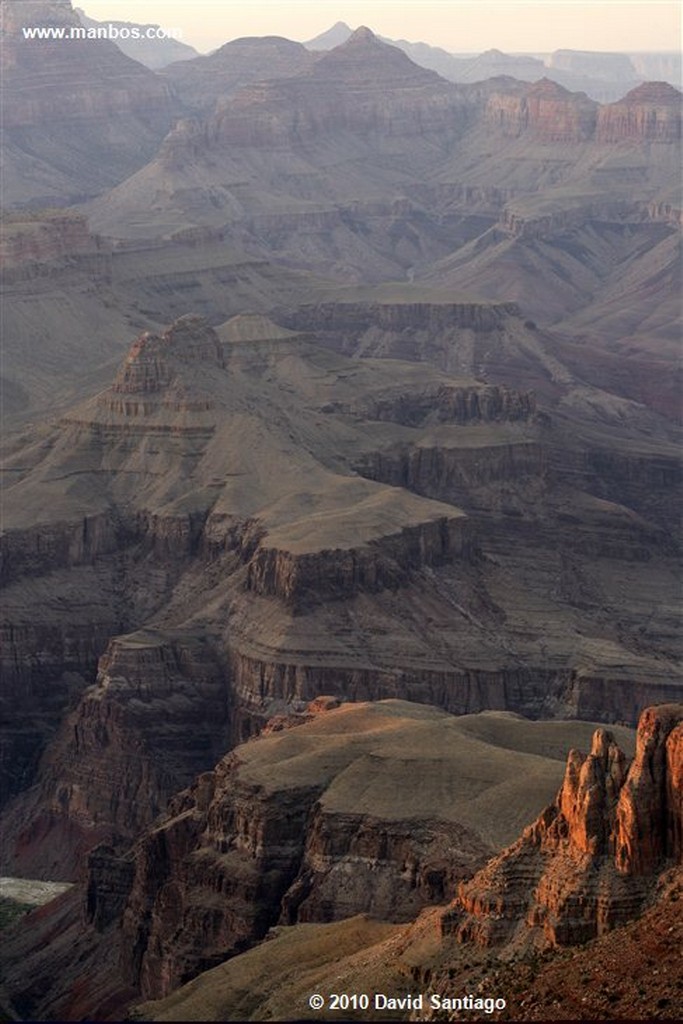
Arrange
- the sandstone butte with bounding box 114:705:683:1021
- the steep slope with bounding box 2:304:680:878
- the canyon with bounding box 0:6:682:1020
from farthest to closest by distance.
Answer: the steep slope with bounding box 2:304:680:878
the canyon with bounding box 0:6:682:1020
the sandstone butte with bounding box 114:705:683:1021

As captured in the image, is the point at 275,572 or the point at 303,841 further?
the point at 275,572

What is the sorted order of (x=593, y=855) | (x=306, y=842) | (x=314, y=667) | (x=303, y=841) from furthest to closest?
(x=314, y=667), (x=303, y=841), (x=306, y=842), (x=593, y=855)

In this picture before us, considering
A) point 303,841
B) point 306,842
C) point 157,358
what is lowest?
point 303,841

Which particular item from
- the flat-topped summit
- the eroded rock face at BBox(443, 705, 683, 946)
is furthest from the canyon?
the flat-topped summit

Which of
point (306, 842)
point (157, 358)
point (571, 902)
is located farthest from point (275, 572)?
point (571, 902)

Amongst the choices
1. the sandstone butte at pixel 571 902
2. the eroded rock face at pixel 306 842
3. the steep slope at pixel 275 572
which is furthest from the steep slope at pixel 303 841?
the steep slope at pixel 275 572

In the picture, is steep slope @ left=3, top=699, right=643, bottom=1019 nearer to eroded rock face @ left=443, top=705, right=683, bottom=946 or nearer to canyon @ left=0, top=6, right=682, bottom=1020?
canyon @ left=0, top=6, right=682, bottom=1020

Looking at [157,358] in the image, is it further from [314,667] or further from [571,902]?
[571,902]

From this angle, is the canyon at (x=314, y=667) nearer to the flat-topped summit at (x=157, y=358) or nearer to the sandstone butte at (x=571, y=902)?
the sandstone butte at (x=571, y=902)

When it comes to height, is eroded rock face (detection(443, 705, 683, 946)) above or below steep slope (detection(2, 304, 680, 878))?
above
